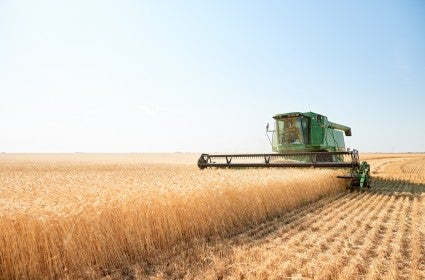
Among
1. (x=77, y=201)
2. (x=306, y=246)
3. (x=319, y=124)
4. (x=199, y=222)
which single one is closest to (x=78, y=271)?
(x=77, y=201)

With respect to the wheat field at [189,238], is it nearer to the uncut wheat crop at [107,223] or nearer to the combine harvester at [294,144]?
the uncut wheat crop at [107,223]

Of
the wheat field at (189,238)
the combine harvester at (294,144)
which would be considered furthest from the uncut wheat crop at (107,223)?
the combine harvester at (294,144)

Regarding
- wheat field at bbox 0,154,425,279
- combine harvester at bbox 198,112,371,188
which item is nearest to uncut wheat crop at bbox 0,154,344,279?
wheat field at bbox 0,154,425,279

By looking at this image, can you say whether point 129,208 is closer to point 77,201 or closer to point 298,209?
point 77,201

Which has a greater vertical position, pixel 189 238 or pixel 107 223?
pixel 107 223

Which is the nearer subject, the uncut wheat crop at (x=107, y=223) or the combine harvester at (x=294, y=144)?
the uncut wheat crop at (x=107, y=223)

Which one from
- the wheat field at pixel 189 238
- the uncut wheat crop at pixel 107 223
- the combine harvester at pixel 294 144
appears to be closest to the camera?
the uncut wheat crop at pixel 107 223

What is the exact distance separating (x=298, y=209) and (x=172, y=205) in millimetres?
4173

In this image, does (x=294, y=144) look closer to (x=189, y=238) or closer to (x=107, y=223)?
(x=189, y=238)

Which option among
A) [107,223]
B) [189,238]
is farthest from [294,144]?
[107,223]

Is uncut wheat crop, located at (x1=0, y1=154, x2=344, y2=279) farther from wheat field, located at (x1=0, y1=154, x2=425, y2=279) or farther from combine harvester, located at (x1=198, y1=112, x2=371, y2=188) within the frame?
combine harvester, located at (x1=198, y1=112, x2=371, y2=188)

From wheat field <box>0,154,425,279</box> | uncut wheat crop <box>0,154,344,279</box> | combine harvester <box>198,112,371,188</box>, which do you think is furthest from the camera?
combine harvester <box>198,112,371,188</box>

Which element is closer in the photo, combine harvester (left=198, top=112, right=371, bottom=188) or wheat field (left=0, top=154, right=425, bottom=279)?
wheat field (left=0, top=154, right=425, bottom=279)

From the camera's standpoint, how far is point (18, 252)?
3297 mm
